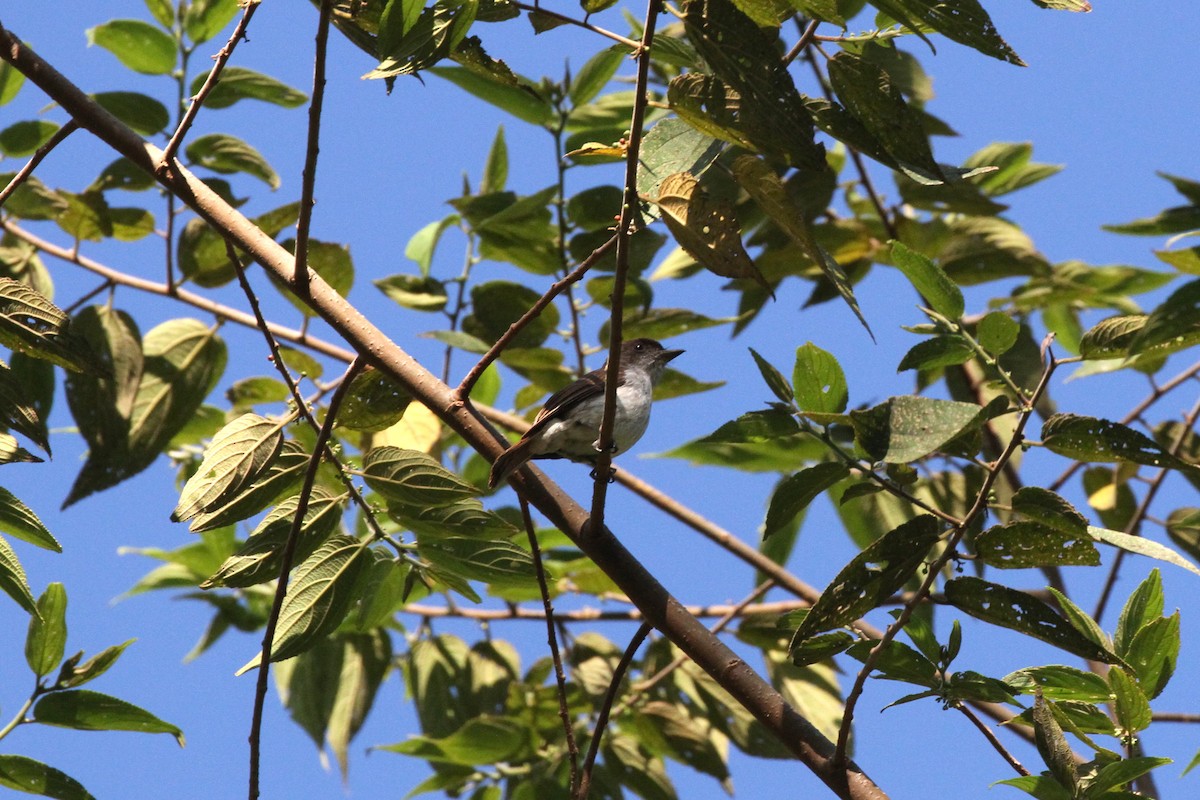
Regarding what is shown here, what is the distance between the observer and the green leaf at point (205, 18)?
4.00 metres

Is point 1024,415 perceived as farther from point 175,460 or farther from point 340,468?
point 175,460

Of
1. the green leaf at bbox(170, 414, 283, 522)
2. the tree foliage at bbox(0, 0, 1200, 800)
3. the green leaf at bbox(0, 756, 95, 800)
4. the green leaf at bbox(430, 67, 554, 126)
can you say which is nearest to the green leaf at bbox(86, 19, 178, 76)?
Answer: the tree foliage at bbox(0, 0, 1200, 800)

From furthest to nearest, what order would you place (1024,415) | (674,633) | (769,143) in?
(674,633) → (1024,415) → (769,143)

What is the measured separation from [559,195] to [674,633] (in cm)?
208

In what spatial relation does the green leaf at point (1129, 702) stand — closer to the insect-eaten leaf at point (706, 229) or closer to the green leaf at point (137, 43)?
the insect-eaten leaf at point (706, 229)

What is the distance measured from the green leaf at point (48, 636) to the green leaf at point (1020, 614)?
187cm

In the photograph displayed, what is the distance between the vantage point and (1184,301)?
61.9 inches

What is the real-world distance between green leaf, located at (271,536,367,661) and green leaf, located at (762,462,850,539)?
94cm

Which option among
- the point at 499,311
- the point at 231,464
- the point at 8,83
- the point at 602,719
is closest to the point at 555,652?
the point at 602,719

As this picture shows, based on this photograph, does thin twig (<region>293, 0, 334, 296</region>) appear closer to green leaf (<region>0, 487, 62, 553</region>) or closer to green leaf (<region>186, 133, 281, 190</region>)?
green leaf (<region>0, 487, 62, 553</region>)

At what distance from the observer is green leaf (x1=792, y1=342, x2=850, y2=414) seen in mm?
2475

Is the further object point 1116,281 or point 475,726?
point 1116,281

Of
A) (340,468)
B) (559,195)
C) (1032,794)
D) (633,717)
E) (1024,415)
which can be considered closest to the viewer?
(1032,794)

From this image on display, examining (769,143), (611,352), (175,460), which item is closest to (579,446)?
(175,460)
